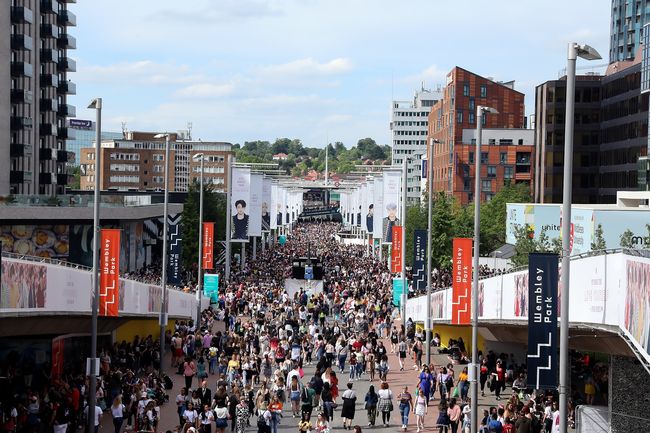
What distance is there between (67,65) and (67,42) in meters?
2.08

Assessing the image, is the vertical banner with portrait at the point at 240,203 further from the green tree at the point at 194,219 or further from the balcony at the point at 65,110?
the balcony at the point at 65,110

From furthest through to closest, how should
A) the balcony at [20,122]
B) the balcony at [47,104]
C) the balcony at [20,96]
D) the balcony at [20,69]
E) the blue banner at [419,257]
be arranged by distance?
1. the balcony at [47,104]
2. the balcony at [20,122]
3. the balcony at [20,96]
4. the balcony at [20,69]
5. the blue banner at [419,257]

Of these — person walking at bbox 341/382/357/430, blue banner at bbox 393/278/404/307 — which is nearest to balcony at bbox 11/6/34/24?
blue banner at bbox 393/278/404/307

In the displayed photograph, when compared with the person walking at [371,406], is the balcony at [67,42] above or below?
above

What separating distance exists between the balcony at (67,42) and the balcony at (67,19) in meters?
1.02

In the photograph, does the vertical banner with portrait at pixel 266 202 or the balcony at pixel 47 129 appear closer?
the vertical banner with portrait at pixel 266 202

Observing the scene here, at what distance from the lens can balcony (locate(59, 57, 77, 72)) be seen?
329 ft

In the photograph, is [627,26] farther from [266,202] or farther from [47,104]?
[47,104]

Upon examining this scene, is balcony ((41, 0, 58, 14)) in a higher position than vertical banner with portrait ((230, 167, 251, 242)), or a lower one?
higher

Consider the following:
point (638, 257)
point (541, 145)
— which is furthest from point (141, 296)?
point (541, 145)

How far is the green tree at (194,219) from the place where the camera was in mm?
80188

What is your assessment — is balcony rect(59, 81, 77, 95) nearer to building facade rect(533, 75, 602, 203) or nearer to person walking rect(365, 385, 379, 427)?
building facade rect(533, 75, 602, 203)

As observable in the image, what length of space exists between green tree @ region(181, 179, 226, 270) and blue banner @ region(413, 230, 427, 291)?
109 feet

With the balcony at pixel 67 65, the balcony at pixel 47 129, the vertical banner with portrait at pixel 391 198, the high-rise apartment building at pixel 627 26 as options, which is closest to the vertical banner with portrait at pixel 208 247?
the vertical banner with portrait at pixel 391 198
